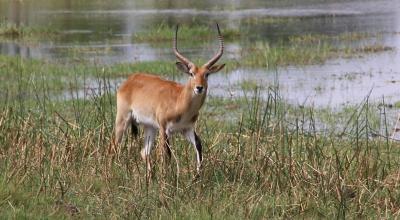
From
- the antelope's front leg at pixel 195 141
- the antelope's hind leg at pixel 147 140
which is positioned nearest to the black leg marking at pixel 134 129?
the antelope's hind leg at pixel 147 140

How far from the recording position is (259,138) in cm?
791

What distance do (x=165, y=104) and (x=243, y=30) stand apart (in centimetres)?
1905

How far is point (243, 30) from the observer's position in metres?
27.4

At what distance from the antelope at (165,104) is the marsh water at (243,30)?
2.82 meters

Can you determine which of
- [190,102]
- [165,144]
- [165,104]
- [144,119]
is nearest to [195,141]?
[165,144]

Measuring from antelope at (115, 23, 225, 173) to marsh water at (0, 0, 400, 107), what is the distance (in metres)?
2.82

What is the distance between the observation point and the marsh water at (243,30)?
1675cm

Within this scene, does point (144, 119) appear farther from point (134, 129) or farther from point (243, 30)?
point (243, 30)

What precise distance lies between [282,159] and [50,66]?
13173 mm

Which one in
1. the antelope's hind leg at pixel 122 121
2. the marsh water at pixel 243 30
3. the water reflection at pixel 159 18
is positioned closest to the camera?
the antelope's hind leg at pixel 122 121

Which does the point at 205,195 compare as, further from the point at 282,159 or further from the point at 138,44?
the point at 138,44

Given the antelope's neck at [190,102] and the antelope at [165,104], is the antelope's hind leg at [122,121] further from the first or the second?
the antelope's neck at [190,102]

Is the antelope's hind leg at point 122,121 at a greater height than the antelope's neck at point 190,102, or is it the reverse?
the antelope's neck at point 190,102

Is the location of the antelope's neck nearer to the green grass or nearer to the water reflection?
the green grass
